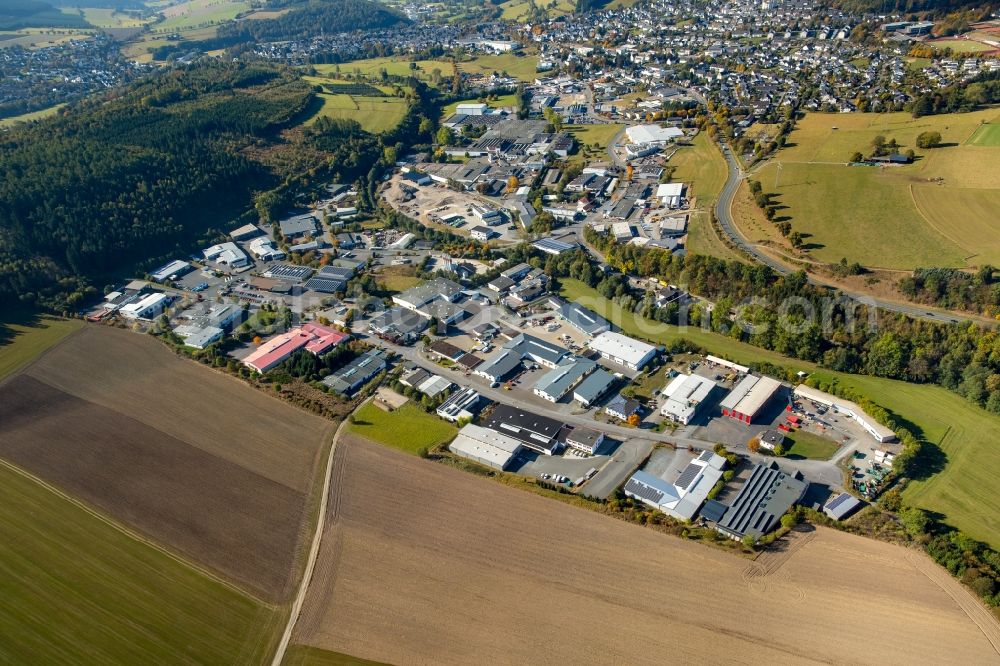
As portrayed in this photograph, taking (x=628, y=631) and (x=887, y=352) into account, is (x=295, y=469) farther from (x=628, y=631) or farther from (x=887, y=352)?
(x=887, y=352)

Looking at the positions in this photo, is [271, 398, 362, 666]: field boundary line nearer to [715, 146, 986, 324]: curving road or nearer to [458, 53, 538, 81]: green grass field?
[715, 146, 986, 324]: curving road

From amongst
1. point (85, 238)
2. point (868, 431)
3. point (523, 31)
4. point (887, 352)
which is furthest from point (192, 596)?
point (523, 31)

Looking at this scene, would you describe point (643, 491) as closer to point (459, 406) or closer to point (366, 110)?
point (459, 406)

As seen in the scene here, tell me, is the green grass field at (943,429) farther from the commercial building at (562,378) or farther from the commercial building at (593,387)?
the commercial building at (593,387)

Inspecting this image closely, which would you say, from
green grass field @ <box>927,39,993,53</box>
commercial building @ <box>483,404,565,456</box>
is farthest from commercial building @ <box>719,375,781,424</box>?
green grass field @ <box>927,39,993,53</box>

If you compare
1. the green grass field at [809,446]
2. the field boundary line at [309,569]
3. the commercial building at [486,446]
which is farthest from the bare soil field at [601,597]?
the green grass field at [809,446]

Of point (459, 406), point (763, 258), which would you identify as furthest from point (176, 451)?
point (763, 258)
